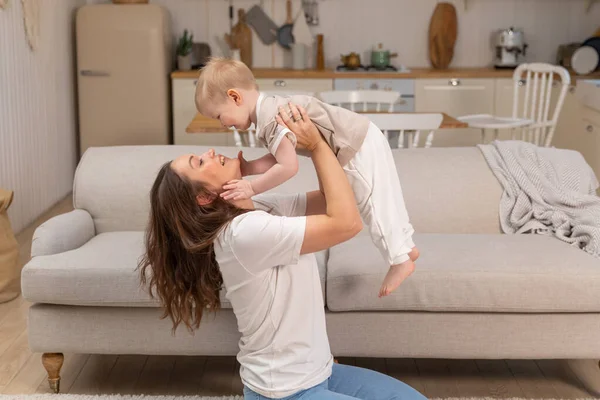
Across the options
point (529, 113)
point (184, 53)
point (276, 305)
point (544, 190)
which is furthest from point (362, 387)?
point (184, 53)

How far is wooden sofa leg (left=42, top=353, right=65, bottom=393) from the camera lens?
111 inches

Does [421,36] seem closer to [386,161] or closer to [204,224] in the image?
[386,161]

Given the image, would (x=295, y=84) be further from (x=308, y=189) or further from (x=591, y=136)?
(x=308, y=189)

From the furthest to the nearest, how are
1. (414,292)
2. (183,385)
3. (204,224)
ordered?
(183,385) → (414,292) → (204,224)

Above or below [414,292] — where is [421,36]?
above

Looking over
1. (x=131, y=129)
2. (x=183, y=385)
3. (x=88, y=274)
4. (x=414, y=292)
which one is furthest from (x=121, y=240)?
(x=131, y=129)

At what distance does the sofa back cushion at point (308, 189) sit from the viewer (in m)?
3.25

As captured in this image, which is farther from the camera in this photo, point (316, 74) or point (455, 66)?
point (455, 66)

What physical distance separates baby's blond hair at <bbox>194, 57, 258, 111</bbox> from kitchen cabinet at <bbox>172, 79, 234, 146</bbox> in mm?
4309

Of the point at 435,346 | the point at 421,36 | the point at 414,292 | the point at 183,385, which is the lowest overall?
the point at 183,385

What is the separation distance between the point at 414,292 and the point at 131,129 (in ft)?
13.9

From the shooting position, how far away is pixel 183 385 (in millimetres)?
2957

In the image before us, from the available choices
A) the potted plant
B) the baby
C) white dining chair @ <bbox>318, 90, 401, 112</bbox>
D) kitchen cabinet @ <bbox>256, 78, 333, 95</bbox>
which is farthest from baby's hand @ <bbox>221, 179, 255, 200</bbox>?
the potted plant

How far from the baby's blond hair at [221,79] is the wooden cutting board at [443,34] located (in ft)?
16.5
